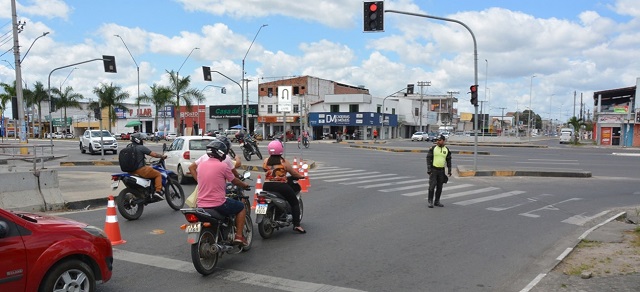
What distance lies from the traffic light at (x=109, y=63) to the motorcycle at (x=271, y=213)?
27366 millimetres

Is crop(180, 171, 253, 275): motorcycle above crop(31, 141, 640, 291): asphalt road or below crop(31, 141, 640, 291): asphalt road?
above

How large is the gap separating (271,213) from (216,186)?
1926mm

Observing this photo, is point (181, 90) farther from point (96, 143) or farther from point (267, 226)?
point (267, 226)

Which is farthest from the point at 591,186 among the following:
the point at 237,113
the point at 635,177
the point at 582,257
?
the point at 237,113

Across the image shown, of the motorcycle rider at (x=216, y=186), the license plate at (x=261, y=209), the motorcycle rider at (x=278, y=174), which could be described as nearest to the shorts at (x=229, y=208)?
the motorcycle rider at (x=216, y=186)

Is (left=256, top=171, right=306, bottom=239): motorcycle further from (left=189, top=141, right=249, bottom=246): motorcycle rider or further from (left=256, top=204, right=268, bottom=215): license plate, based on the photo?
(left=189, top=141, right=249, bottom=246): motorcycle rider

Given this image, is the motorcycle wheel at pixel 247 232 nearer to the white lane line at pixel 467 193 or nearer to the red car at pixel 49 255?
the red car at pixel 49 255

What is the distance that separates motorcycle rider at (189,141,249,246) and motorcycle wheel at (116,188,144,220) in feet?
12.2

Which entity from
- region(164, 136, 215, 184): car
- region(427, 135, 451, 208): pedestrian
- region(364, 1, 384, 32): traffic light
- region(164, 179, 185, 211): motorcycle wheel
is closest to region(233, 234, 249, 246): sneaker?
region(164, 179, 185, 211): motorcycle wheel

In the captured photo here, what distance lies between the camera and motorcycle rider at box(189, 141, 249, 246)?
6.20 meters

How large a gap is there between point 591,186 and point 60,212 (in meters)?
15.8

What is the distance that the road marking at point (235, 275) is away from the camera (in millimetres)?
5539

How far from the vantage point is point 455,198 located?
1293cm

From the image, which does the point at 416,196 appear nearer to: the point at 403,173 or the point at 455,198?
the point at 455,198
